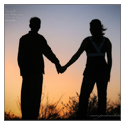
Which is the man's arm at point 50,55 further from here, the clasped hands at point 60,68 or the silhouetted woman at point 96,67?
the silhouetted woman at point 96,67

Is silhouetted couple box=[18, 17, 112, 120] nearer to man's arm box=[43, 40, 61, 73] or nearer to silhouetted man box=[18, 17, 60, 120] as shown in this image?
silhouetted man box=[18, 17, 60, 120]

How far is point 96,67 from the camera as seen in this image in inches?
166

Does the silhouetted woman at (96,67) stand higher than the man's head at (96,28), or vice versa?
the man's head at (96,28)

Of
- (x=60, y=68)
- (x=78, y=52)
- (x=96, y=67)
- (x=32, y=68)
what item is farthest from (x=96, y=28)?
(x=32, y=68)

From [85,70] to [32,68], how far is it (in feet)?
3.55

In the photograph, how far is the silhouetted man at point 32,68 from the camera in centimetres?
418

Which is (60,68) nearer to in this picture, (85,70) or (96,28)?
(85,70)

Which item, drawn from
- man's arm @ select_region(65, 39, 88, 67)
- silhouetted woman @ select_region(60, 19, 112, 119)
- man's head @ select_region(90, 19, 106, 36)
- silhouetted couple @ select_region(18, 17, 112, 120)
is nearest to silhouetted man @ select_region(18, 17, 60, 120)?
silhouetted couple @ select_region(18, 17, 112, 120)

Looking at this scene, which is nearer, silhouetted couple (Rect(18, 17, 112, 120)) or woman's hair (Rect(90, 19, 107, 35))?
silhouetted couple (Rect(18, 17, 112, 120))

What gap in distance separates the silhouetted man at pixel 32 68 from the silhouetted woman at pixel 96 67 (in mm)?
907

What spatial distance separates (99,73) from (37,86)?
4.21ft

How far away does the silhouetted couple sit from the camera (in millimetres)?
4203

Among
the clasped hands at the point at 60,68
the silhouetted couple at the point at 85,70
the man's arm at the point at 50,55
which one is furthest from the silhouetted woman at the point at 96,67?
the clasped hands at the point at 60,68
